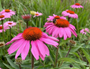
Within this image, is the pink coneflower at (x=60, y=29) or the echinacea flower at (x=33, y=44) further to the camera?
the pink coneflower at (x=60, y=29)

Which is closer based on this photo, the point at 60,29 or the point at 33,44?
the point at 33,44

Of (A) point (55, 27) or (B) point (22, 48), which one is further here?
(A) point (55, 27)

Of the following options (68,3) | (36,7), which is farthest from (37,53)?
(68,3)

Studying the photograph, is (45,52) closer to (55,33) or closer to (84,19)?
(55,33)

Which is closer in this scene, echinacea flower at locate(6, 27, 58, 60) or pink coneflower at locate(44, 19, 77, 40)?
echinacea flower at locate(6, 27, 58, 60)

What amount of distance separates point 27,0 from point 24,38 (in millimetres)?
1797

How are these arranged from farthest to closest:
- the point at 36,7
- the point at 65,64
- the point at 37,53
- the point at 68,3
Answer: the point at 68,3 → the point at 36,7 → the point at 65,64 → the point at 37,53

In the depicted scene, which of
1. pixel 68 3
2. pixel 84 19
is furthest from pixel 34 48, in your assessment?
pixel 68 3

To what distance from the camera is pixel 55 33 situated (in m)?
0.77

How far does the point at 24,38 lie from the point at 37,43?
91 millimetres

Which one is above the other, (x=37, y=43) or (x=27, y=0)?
(x=27, y=0)

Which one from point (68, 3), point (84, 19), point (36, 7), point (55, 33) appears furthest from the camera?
point (68, 3)

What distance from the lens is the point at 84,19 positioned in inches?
75.0

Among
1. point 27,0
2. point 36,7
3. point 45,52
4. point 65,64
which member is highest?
point 27,0
